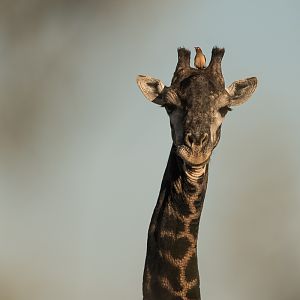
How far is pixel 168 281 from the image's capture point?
15.7m

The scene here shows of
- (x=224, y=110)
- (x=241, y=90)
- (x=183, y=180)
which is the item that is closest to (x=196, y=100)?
(x=224, y=110)

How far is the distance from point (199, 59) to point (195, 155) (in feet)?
7.16

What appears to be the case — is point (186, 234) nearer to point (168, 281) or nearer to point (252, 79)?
point (168, 281)

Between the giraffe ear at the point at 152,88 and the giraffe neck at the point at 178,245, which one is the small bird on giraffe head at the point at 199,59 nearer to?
the giraffe ear at the point at 152,88

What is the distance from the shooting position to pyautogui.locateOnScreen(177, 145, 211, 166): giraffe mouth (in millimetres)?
14648

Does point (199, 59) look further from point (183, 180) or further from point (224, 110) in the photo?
point (183, 180)

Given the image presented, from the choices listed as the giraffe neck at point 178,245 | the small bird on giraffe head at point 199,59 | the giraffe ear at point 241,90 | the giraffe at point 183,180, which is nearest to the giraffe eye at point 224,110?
the giraffe at point 183,180

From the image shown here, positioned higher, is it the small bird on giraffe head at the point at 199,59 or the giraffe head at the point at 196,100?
the small bird on giraffe head at the point at 199,59

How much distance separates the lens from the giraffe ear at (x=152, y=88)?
16.3m

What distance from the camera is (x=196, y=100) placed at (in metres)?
15.2

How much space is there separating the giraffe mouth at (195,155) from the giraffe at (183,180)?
0.07m

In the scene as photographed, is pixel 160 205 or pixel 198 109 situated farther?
pixel 160 205

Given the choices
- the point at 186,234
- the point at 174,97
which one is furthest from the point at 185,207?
the point at 174,97

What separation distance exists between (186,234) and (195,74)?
192 centimetres
